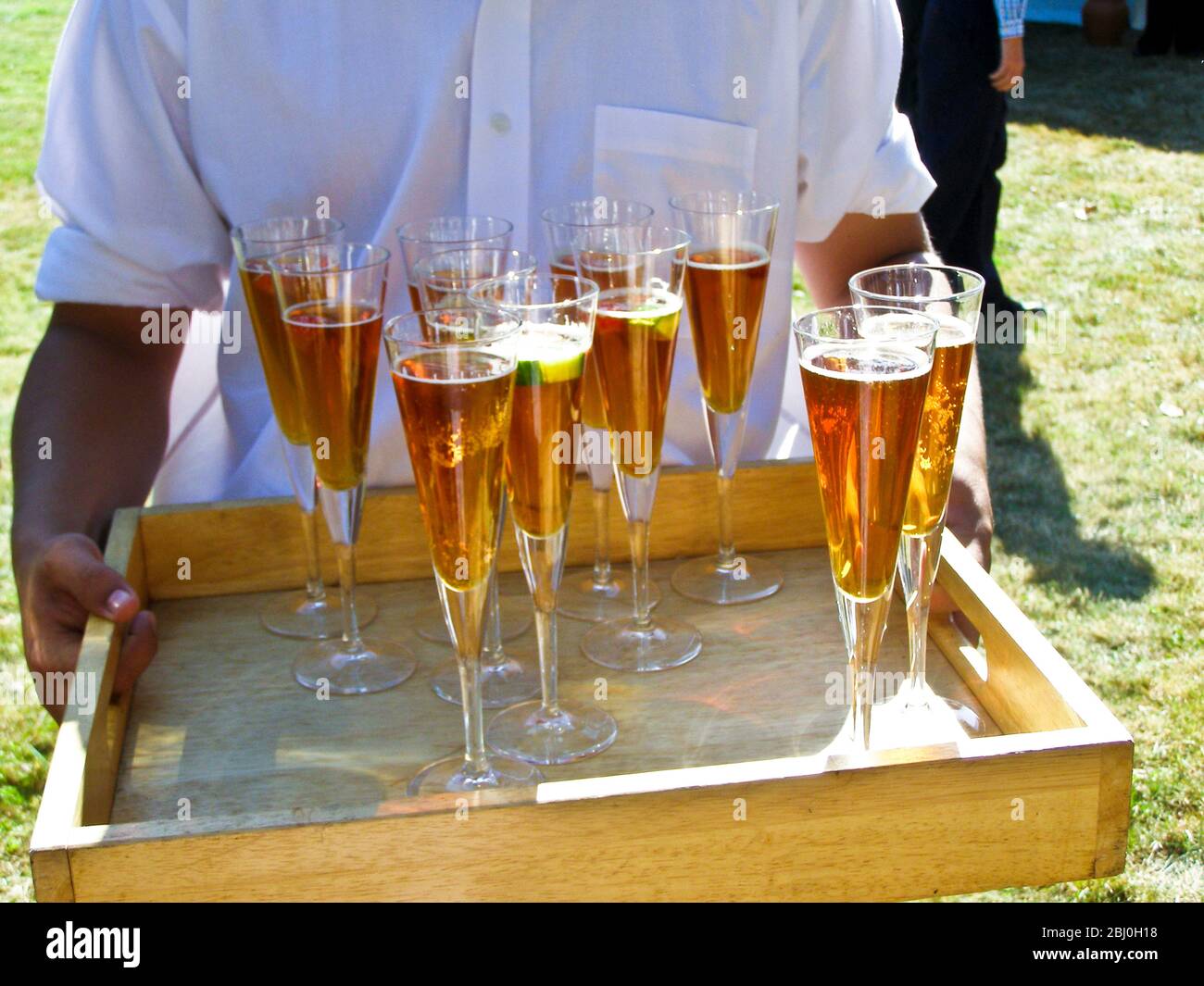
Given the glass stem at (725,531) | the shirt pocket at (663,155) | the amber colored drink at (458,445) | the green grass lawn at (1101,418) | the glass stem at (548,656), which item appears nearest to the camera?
the amber colored drink at (458,445)

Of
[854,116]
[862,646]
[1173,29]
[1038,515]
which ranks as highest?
[1173,29]

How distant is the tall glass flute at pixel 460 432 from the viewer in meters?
1.05

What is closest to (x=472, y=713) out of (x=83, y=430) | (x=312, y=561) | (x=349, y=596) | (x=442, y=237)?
(x=349, y=596)

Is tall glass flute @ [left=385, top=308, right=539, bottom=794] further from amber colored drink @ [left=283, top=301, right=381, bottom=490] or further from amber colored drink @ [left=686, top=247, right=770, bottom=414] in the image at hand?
amber colored drink @ [left=686, top=247, right=770, bottom=414]

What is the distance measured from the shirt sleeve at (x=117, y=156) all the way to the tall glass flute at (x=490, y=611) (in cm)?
Result: 50

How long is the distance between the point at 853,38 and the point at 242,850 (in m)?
1.35

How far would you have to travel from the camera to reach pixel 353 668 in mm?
1424

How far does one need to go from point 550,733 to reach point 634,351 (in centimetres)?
36

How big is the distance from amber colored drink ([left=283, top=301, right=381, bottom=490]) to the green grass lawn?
1633mm

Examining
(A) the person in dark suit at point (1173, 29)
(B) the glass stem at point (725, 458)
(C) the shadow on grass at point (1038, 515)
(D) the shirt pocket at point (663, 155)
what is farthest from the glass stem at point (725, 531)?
(A) the person in dark suit at point (1173, 29)

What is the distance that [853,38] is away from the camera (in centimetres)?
189

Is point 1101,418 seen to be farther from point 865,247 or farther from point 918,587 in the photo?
point 918,587

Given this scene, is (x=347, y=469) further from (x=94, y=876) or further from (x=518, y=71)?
(x=518, y=71)

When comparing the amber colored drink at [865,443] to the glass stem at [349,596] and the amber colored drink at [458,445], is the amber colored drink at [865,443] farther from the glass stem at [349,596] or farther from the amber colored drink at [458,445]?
the glass stem at [349,596]
